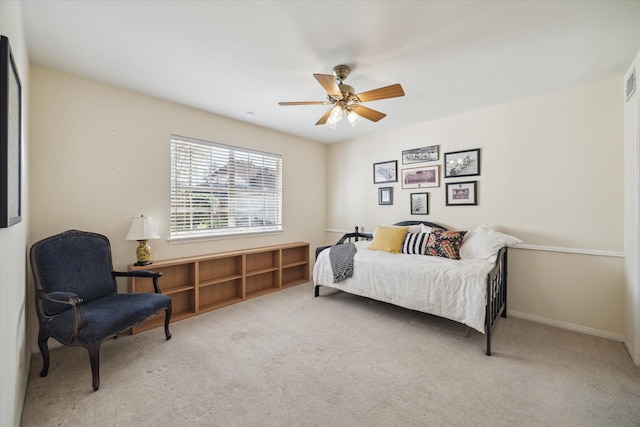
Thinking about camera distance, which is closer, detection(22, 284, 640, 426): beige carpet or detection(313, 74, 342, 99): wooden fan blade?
detection(22, 284, 640, 426): beige carpet

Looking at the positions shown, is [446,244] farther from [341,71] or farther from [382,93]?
[341,71]

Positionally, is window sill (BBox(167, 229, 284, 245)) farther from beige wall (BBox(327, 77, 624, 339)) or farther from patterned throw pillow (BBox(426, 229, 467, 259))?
beige wall (BBox(327, 77, 624, 339))

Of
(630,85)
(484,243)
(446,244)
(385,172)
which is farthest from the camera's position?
(385,172)

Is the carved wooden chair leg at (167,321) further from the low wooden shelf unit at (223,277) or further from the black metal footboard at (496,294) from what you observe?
the black metal footboard at (496,294)

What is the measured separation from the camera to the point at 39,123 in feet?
7.97

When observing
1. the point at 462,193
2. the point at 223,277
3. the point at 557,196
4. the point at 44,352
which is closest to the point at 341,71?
the point at 462,193

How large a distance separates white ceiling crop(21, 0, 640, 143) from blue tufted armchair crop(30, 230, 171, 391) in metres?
1.61

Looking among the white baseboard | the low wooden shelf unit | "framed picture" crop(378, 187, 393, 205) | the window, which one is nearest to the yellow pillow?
"framed picture" crop(378, 187, 393, 205)

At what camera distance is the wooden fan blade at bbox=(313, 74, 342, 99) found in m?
2.10

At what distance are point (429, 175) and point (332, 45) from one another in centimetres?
244

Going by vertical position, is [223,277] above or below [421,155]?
below

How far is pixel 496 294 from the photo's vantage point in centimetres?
277

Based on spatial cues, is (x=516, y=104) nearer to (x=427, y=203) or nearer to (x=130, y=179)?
(x=427, y=203)

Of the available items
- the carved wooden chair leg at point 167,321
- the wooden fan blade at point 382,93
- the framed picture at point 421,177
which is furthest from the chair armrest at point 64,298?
the framed picture at point 421,177
